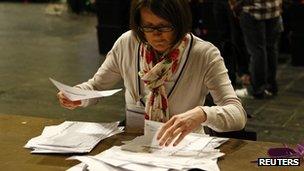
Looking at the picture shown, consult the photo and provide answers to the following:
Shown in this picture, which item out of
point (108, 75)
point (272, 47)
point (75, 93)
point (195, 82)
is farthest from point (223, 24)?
point (75, 93)

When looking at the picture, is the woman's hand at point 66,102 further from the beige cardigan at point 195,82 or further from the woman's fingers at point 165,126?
the woman's fingers at point 165,126

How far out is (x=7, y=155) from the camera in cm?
226

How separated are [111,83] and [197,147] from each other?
2.60 ft

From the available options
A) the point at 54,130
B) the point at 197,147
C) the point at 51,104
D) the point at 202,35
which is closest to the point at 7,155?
the point at 54,130

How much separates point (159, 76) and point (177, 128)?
18.2 inches

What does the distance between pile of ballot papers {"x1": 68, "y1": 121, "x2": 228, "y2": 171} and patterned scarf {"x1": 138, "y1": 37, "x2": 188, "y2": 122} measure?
10.4 inches

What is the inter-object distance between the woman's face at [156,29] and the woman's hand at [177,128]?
0.41 meters

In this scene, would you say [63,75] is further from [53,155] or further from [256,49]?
[53,155]

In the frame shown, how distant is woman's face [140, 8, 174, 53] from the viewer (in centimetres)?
246

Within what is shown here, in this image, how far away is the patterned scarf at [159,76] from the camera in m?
2.56

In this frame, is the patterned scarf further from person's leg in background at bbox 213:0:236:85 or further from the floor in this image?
person's leg in background at bbox 213:0:236:85

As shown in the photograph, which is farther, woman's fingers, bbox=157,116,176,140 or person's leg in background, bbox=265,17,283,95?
person's leg in background, bbox=265,17,283,95

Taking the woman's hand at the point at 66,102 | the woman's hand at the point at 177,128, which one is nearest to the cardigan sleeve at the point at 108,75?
the woman's hand at the point at 66,102

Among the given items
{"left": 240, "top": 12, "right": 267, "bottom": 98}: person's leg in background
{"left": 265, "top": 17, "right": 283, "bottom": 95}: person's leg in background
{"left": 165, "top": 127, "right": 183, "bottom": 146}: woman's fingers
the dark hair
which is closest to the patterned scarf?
the dark hair
